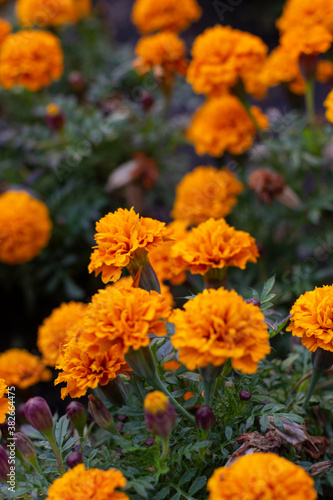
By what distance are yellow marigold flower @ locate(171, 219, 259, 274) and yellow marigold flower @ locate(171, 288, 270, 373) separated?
23 centimetres

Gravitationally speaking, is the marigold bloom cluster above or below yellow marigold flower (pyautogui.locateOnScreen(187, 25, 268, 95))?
below

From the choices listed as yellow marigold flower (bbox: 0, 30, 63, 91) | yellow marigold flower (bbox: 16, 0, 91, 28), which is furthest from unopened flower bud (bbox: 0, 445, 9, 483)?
yellow marigold flower (bbox: 16, 0, 91, 28)

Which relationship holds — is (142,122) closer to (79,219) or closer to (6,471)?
(79,219)

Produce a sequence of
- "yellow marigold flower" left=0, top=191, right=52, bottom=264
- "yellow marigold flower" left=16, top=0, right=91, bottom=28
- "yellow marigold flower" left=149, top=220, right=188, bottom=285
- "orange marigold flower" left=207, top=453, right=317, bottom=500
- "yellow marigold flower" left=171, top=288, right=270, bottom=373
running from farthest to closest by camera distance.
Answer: "yellow marigold flower" left=16, top=0, right=91, bottom=28
"yellow marigold flower" left=0, top=191, right=52, bottom=264
"yellow marigold flower" left=149, top=220, right=188, bottom=285
"yellow marigold flower" left=171, top=288, right=270, bottom=373
"orange marigold flower" left=207, top=453, right=317, bottom=500

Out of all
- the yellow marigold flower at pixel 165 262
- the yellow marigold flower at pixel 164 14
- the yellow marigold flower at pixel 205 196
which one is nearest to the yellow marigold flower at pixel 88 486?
the yellow marigold flower at pixel 165 262

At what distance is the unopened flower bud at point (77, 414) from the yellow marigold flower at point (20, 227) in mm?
1090

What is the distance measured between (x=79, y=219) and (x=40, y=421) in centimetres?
147

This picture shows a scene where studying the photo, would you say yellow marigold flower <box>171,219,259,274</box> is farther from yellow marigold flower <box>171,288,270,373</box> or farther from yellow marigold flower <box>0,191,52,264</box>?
yellow marigold flower <box>0,191,52,264</box>

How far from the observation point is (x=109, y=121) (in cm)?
228

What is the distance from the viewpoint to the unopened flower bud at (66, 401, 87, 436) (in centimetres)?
99

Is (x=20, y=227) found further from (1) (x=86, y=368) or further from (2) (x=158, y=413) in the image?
(2) (x=158, y=413)

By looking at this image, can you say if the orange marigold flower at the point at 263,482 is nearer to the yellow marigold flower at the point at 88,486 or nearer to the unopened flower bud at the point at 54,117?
the yellow marigold flower at the point at 88,486

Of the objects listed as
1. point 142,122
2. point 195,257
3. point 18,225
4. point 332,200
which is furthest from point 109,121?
point 195,257

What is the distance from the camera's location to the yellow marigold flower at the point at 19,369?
57.3 inches
